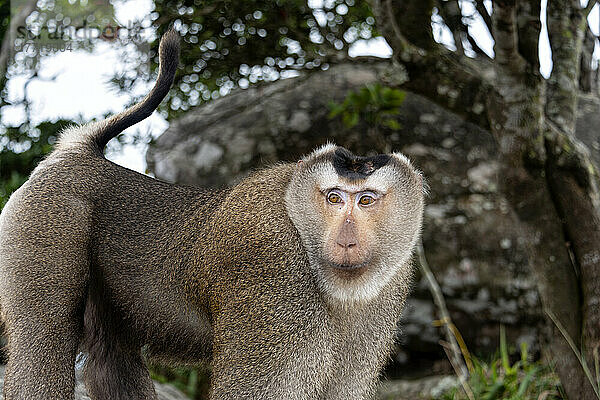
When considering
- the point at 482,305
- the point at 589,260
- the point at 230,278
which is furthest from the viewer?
the point at 482,305

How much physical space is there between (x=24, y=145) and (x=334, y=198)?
4.01 meters

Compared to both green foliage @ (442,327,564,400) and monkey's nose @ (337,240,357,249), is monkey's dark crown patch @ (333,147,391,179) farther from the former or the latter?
green foliage @ (442,327,564,400)

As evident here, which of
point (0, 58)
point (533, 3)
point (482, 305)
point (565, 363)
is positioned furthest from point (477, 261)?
point (0, 58)

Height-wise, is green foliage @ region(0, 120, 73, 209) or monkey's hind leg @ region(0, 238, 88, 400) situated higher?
monkey's hind leg @ region(0, 238, 88, 400)

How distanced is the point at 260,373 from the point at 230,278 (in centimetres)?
45

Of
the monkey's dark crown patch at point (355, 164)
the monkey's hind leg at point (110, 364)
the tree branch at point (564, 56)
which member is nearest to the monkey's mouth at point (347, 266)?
the monkey's dark crown patch at point (355, 164)

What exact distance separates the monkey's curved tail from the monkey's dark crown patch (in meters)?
1.25

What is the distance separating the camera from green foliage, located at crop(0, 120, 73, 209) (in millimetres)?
6047

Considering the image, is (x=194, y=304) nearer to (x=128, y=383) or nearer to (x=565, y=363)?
(x=128, y=383)

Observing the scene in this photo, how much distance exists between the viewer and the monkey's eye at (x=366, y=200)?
117 inches

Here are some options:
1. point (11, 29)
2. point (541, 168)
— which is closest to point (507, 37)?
point (541, 168)

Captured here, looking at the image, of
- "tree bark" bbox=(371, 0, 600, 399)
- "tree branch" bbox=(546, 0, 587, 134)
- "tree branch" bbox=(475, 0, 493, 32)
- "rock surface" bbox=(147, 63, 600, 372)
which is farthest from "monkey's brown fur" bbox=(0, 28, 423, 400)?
"rock surface" bbox=(147, 63, 600, 372)

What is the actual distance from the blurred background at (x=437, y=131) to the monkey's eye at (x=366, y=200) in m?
1.20

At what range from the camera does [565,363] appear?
4531 millimetres
